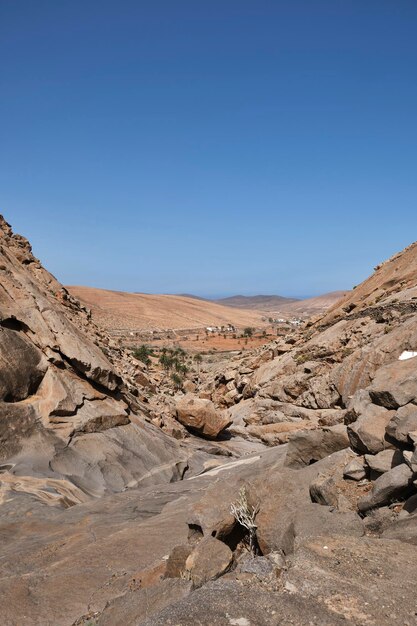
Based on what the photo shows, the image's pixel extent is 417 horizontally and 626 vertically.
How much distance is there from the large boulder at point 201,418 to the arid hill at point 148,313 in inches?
→ 3265

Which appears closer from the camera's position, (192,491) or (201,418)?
(192,491)

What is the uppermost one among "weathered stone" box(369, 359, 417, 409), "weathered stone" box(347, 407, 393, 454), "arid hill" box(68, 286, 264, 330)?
"arid hill" box(68, 286, 264, 330)

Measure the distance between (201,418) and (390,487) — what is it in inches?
582

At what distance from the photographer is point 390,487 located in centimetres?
625

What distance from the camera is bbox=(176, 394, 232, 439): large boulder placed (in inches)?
813

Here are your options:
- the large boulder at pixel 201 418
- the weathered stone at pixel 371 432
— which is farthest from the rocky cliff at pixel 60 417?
the weathered stone at pixel 371 432

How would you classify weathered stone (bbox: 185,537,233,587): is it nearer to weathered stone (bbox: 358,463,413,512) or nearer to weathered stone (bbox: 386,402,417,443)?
weathered stone (bbox: 358,463,413,512)

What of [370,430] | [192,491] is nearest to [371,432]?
[370,430]

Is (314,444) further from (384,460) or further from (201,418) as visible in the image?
(201,418)

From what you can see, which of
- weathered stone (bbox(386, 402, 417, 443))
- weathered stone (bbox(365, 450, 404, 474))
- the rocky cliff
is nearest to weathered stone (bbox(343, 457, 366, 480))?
weathered stone (bbox(365, 450, 404, 474))

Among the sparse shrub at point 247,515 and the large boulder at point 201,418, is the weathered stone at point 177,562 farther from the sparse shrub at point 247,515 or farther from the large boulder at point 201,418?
the large boulder at point 201,418

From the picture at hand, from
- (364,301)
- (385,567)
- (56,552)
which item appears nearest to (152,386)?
(364,301)

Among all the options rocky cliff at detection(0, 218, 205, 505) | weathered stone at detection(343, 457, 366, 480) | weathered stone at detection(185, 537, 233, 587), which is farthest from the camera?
rocky cliff at detection(0, 218, 205, 505)

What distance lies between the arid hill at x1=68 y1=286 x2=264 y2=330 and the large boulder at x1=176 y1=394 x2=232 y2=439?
82922 mm
